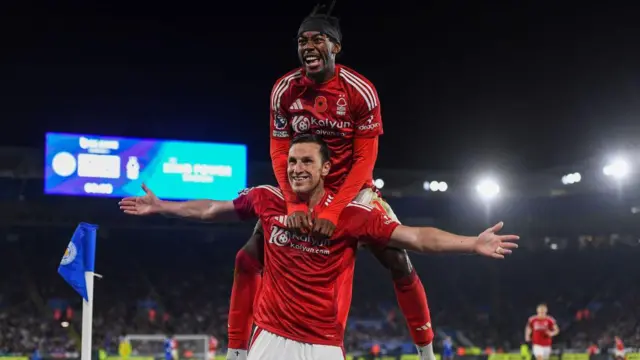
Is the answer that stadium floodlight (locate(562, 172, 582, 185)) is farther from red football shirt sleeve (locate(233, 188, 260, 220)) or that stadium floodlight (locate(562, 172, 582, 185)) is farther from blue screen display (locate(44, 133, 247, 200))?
red football shirt sleeve (locate(233, 188, 260, 220))

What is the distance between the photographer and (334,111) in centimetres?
486

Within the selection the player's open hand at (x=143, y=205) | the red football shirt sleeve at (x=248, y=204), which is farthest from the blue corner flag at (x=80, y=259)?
the red football shirt sleeve at (x=248, y=204)

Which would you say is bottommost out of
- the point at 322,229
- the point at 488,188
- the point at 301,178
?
the point at 322,229

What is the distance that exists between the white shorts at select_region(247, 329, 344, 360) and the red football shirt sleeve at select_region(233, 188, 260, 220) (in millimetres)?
753

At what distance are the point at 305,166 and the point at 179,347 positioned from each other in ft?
43.7

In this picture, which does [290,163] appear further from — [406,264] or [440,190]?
[440,190]

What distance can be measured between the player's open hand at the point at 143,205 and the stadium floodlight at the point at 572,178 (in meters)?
A: 22.3

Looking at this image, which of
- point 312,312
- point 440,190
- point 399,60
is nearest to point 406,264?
point 312,312

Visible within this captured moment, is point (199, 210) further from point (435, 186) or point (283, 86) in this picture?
point (435, 186)

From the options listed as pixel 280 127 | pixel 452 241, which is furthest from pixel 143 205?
pixel 452 241

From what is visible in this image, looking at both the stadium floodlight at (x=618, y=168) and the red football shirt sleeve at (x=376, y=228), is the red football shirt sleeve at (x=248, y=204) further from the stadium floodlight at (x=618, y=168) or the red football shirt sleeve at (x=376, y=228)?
the stadium floodlight at (x=618, y=168)

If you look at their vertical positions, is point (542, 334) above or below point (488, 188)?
below

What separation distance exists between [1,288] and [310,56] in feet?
67.8

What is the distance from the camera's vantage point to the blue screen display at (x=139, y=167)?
19703 millimetres
